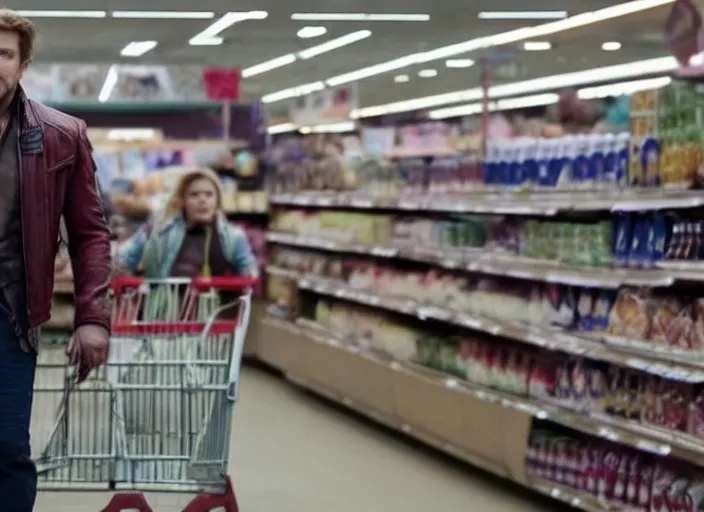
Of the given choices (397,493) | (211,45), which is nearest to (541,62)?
(211,45)

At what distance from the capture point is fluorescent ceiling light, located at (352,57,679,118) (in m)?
6.73

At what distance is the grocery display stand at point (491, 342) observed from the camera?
549cm

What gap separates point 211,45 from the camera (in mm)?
8562

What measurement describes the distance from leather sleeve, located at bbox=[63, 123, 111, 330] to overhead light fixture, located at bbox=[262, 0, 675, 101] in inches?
119

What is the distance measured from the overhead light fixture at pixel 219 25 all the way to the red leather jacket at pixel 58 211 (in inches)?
128

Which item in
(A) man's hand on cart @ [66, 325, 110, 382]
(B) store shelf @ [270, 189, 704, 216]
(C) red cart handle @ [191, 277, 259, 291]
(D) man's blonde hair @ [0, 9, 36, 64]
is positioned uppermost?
(D) man's blonde hair @ [0, 9, 36, 64]

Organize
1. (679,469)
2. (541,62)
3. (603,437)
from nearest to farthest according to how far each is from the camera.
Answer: (679,469), (603,437), (541,62)

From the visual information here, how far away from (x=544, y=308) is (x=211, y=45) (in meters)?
3.07

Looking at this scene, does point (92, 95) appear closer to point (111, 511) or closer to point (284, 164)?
point (284, 164)

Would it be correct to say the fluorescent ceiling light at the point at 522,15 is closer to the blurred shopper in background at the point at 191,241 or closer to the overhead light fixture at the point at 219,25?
the overhead light fixture at the point at 219,25

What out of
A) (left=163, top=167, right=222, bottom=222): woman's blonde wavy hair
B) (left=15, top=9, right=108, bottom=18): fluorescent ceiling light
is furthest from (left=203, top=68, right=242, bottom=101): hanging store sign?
(left=15, top=9, right=108, bottom=18): fluorescent ceiling light

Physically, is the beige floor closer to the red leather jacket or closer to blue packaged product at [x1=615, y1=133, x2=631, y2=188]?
blue packaged product at [x1=615, y1=133, x2=631, y2=188]

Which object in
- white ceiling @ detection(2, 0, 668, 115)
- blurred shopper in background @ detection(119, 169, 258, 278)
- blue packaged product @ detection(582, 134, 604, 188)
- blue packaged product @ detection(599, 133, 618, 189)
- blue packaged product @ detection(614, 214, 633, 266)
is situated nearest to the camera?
blue packaged product @ detection(614, 214, 633, 266)

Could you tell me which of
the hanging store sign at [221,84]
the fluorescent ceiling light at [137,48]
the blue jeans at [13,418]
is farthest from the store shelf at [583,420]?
the hanging store sign at [221,84]
